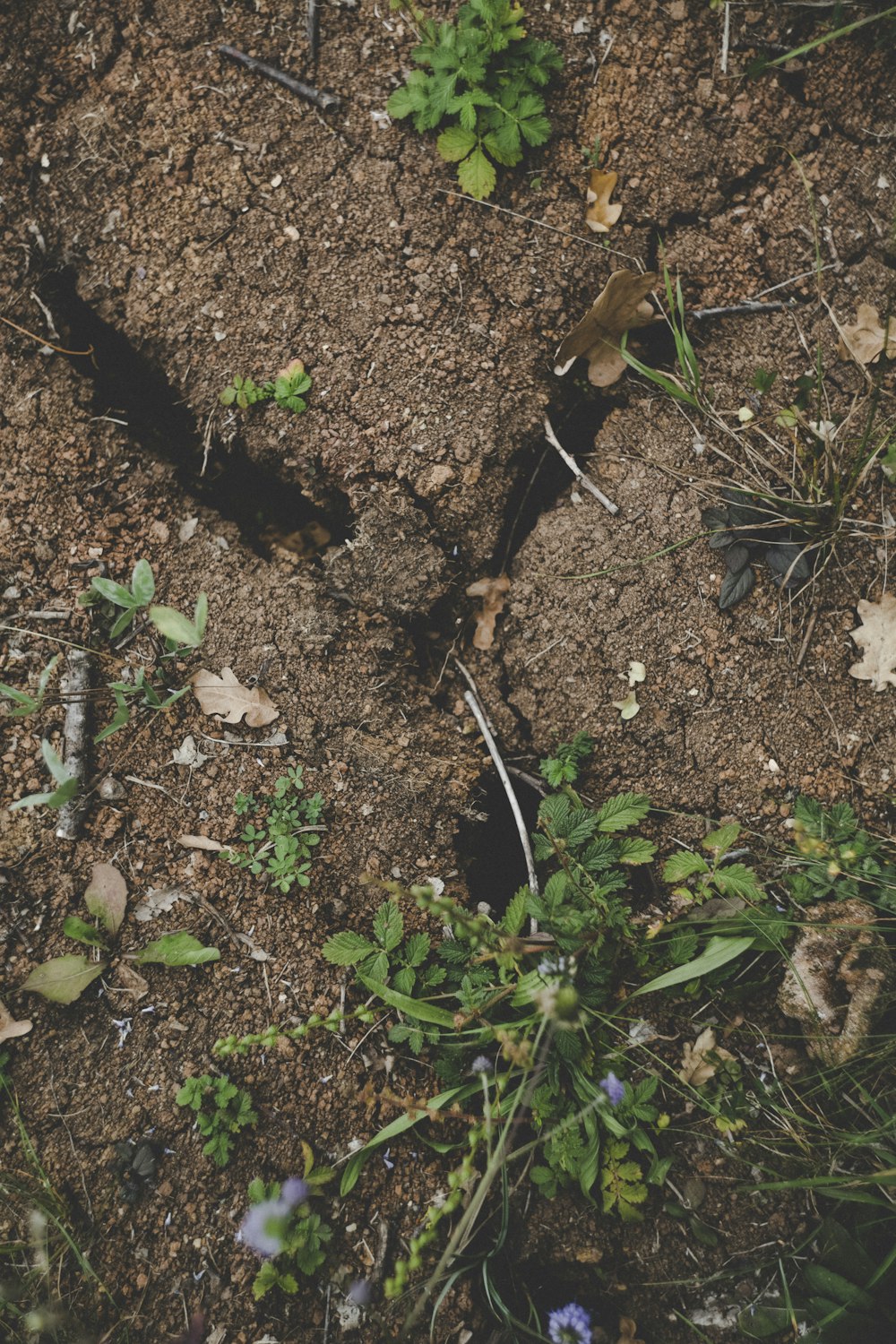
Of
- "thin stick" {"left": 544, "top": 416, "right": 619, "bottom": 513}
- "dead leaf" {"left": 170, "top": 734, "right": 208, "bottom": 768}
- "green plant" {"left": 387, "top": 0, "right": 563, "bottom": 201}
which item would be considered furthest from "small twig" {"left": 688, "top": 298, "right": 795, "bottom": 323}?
"dead leaf" {"left": 170, "top": 734, "right": 208, "bottom": 768}

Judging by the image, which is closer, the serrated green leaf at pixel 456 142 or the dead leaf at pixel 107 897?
the dead leaf at pixel 107 897

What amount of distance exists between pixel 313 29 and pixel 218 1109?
9.78ft

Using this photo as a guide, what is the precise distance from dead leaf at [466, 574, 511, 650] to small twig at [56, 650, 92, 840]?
1.11 meters

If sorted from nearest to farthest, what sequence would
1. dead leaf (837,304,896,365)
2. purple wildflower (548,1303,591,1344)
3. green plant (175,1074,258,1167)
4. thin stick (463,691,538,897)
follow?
purple wildflower (548,1303,591,1344) < green plant (175,1074,258,1167) < thin stick (463,691,538,897) < dead leaf (837,304,896,365)

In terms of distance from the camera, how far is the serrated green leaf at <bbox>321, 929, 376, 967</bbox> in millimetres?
1882

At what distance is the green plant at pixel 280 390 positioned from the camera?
214 centimetres

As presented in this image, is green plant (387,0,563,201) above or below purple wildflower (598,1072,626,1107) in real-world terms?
A: above

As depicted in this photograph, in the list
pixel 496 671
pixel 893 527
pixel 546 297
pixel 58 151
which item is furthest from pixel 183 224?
pixel 893 527

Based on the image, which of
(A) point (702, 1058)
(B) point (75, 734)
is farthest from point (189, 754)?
(A) point (702, 1058)

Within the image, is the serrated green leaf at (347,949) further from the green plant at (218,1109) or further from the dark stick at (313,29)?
the dark stick at (313,29)

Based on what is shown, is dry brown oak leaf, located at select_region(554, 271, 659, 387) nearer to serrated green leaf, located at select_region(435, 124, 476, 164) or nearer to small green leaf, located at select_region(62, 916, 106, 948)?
serrated green leaf, located at select_region(435, 124, 476, 164)

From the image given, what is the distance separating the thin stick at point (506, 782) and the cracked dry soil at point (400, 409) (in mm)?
42

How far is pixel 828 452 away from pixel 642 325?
2.17 feet

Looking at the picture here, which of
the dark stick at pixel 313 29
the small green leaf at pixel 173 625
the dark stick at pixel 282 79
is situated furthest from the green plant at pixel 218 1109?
the dark stick at pixel 313 29
